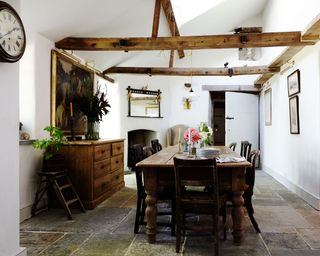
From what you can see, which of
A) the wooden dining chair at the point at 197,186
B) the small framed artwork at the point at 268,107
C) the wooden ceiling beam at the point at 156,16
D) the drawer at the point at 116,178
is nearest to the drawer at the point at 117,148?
the drawer at the point at 116,178

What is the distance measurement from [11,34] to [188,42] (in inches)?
100

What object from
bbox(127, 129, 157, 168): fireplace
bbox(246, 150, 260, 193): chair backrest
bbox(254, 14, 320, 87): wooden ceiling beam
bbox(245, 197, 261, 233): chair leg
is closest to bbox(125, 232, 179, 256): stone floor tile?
bbox(245, 197, 261, 233): chair leg

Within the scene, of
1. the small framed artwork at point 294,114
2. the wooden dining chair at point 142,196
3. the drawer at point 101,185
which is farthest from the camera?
the small framed artwork at point 294,114

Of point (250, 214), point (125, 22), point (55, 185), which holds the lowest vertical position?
point (250, 214)

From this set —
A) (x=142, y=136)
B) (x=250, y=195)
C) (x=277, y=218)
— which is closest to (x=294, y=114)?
(x=277, y=218)

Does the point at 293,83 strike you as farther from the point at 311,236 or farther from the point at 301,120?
the point at 311,236

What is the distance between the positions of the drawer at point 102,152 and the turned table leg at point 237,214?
6.64ft

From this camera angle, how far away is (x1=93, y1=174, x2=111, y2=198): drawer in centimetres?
393

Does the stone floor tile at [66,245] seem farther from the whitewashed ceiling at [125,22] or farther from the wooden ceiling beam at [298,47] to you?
the wooden ceiling beam at [298,47]

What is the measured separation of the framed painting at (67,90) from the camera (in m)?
4.04

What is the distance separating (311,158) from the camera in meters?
4.07

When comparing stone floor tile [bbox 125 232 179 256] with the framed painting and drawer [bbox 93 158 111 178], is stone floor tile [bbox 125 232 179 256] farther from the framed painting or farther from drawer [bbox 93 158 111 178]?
the framed painting

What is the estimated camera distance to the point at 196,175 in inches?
94.9

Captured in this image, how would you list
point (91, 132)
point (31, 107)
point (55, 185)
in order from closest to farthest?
point (55, 185) < point (31, 107) < point (91, 132)
